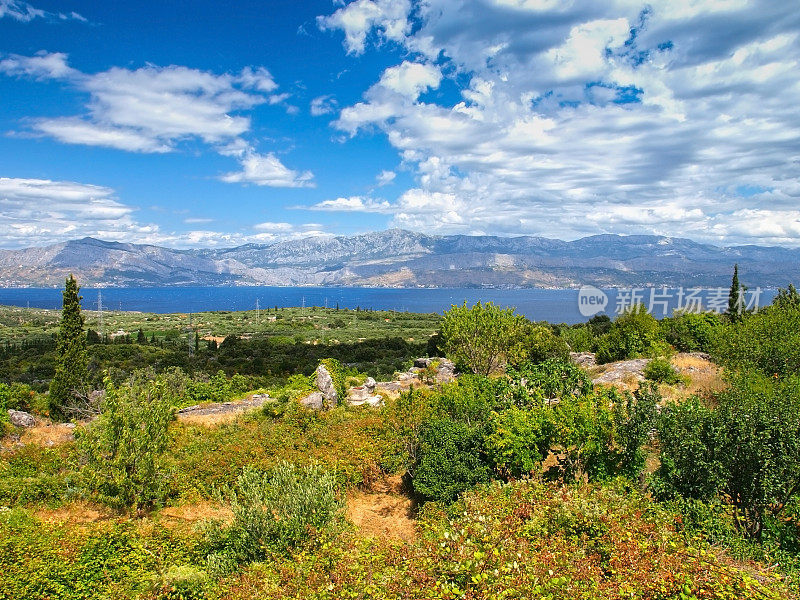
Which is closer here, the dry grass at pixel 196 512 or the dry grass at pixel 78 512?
the dry grass at pixel 196 512

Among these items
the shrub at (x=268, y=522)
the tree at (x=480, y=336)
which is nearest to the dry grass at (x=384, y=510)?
the shrub at (x=268, y=522)

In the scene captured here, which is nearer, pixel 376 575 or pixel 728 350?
pixel 376 575

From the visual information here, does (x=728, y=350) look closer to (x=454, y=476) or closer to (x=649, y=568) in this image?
(x=454, y=476)

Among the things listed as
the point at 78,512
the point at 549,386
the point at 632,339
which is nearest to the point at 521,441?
the point at 549,386

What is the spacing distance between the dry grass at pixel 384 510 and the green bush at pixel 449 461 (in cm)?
91

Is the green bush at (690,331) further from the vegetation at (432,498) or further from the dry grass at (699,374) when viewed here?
the vegetation at (432,498)

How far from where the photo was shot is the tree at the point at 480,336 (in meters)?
25.3

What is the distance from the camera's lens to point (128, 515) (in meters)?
12.8

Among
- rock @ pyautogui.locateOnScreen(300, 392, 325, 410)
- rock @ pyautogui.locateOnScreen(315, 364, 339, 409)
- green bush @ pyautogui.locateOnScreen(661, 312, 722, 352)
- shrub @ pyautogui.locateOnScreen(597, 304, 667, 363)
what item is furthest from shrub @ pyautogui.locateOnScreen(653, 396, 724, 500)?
green bush @ pyautogui.locateOnScreen(661, 312, 722, 352)

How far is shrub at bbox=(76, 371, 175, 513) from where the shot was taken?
1202cm

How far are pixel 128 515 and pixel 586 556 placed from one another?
11.8 metres

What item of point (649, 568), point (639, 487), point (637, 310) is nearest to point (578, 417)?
point (639, 487)

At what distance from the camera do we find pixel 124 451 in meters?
12.0

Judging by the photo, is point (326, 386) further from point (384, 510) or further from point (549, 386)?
point (549, 386)
